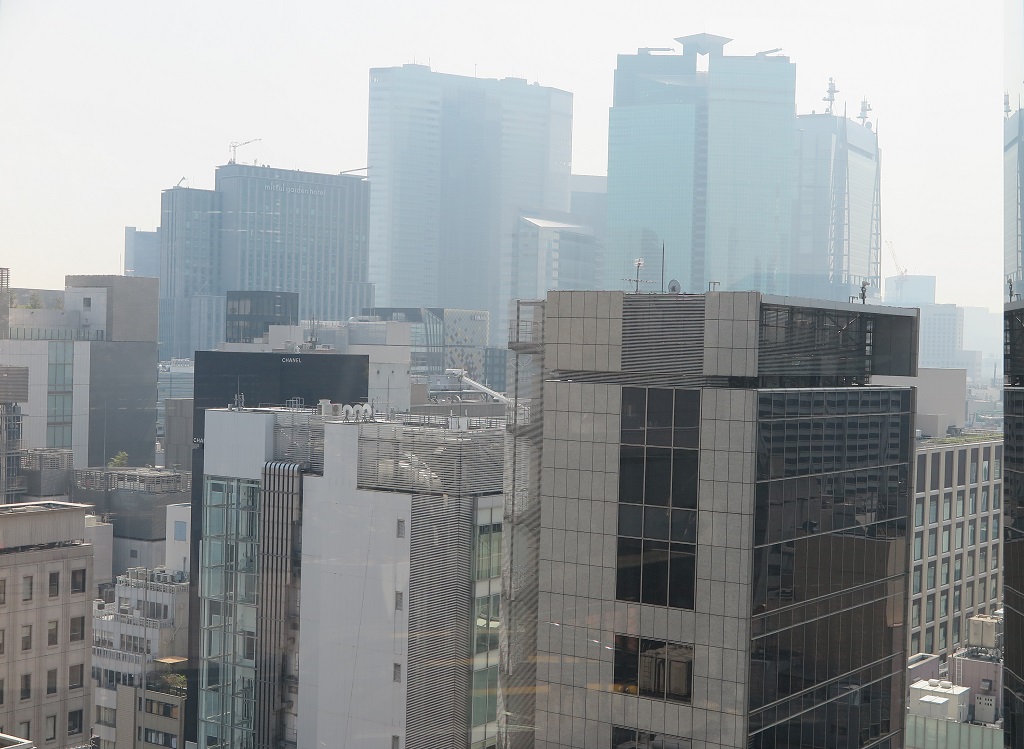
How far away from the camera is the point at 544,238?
22.6 meters

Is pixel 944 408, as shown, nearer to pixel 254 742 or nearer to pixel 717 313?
pixel 254 742

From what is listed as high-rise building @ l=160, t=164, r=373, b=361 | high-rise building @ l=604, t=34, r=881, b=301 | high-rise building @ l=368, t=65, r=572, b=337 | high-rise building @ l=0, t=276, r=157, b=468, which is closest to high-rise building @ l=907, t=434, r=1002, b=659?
high-rise building @ l=604, t=34, r=881, b=301

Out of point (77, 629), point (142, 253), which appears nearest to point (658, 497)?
point (77, 629)

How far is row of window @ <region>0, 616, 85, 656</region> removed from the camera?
7027 mm

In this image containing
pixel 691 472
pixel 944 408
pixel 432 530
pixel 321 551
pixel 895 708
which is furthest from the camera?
pixel 944 408

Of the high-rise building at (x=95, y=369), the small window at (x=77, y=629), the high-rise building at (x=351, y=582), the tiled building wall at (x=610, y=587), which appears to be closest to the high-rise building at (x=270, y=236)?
the high-rise building at (x=95, y=369)

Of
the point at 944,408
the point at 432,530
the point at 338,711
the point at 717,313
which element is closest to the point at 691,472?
the point at 717,313

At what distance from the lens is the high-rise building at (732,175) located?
832 inches

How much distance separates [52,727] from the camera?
709cm

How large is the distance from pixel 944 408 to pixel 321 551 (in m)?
7.44

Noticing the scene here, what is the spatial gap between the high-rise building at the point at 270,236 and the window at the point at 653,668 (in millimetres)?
26738

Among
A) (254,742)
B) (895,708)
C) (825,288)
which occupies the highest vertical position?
(825,288)

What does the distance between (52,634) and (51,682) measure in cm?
→ 29

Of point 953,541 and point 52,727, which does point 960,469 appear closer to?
point 953,541
